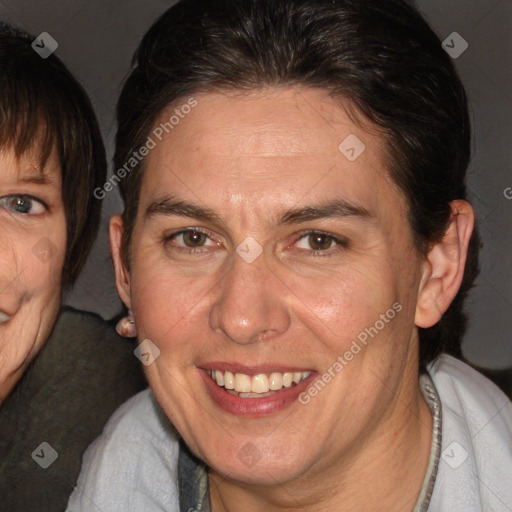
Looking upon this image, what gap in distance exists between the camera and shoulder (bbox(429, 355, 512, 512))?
1286 millimetres

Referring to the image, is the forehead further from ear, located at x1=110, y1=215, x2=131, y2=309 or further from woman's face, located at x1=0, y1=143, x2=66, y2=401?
woman's face, located at x1=0, y1=143, x2=66, y2=401

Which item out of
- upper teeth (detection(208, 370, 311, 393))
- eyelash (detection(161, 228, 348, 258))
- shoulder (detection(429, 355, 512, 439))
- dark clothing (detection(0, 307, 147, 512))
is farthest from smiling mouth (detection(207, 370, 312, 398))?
dark clothing (detection(0, 307, 147, 512))

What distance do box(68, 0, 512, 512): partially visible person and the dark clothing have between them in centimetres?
33

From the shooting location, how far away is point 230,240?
1.17 meters

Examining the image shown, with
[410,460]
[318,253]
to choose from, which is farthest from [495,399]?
[318,253]

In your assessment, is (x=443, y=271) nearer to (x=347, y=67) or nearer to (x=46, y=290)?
(x=347, y=67)

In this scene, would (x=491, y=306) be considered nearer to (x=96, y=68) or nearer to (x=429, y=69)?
(x=429, y=69)

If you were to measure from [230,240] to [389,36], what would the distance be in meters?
0.34

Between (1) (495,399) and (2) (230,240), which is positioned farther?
(1) (495,399)

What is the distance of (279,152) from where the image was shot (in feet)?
3.79

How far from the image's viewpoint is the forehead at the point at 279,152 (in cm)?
115

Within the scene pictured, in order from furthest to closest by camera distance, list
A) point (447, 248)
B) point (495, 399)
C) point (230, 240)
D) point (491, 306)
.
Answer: point (491, 306), point (495, 399), point (447, 248), point (230, 240)

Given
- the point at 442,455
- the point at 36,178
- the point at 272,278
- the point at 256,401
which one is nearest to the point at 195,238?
the point at 272,278

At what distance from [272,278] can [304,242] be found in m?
0.07
